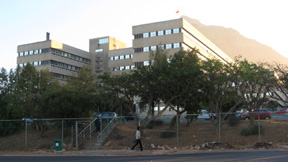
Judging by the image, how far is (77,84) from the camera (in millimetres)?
40625

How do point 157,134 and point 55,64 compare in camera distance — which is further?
point 55,64

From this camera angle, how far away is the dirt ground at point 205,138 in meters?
20.4

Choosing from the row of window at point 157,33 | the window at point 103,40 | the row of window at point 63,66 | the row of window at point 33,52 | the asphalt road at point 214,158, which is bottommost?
the asphalt road at point 214,158

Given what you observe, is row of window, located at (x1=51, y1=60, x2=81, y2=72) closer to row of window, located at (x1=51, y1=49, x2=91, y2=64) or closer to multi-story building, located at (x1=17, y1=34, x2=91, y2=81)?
multi-story building, located at (x1=17, y1=34, x2=91, y2=81)

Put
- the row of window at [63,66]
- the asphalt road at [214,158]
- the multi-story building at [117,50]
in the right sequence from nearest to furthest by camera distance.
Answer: the asphalt road at [214,158]
the multi-story building at [117,50]
the row of window at [63,66]

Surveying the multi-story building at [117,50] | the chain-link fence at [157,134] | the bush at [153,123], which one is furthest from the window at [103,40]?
the bush at [153,123]

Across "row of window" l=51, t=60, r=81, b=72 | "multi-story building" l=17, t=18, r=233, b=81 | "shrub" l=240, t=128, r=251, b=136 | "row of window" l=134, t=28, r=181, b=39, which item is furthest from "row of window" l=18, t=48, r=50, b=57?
"shrub" l=240, t=128, r=251, b=136

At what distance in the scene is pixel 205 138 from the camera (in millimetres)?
22672

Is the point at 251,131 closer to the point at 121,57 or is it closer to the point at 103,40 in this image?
the point at 121,57

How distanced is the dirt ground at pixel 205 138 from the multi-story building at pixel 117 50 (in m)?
26.4

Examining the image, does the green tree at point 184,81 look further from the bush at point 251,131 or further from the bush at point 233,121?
the bush at point 251,131

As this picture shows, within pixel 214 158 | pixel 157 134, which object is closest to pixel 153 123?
pixel 157 134

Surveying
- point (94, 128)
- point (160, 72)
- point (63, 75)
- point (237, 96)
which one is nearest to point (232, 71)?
point (237, 96)

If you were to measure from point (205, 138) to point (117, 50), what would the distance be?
210 feet
